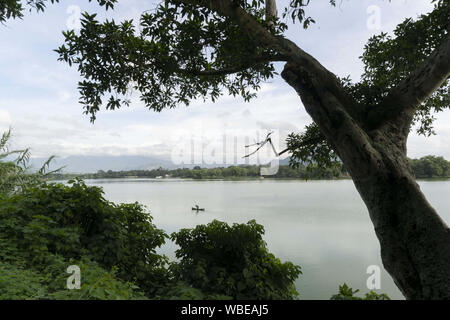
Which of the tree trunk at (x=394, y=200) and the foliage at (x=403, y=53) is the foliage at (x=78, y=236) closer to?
the tree trunk at (x=394, y=200)

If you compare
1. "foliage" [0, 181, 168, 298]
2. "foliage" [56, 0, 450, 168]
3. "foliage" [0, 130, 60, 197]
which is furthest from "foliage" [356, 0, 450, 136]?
"foliage" [0, 130, 60, 197]

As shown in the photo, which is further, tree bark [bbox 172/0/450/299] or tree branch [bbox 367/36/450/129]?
tree branch [bbox 367/36/450/129]

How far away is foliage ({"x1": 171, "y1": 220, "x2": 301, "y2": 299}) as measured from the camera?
3.22 metres

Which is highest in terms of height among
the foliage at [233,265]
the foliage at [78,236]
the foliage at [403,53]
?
the foliage at [403,53]

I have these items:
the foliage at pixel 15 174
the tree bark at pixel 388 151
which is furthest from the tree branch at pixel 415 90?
the foliage at pixel 15 174

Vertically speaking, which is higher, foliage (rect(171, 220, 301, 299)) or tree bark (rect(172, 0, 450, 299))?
tree bark (rect(172, 0, 450, 299))

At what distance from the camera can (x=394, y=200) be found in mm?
→ 2295

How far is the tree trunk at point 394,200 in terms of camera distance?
6.61ft

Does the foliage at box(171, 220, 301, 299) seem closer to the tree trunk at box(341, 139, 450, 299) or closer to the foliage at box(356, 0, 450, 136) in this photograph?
the tree trunk at box(341, 139, 450, 299)

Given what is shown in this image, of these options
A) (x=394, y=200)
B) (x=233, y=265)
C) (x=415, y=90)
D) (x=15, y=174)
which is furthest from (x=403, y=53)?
(x=15, y=174)

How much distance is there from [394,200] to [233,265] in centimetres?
226

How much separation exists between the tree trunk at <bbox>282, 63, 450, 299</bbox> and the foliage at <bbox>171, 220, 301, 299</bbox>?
58.4 inches

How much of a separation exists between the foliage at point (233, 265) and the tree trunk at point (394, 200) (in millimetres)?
1483

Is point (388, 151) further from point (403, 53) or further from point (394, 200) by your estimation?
point (403, 53)
